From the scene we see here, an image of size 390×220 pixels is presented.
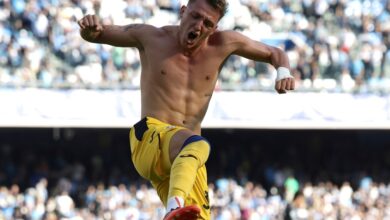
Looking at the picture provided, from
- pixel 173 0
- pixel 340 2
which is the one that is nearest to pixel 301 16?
pixel 340 2

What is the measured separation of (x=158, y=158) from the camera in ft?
28.4

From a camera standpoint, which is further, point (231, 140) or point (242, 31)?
point (231, 140)

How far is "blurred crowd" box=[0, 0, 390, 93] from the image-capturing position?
23.4 metres

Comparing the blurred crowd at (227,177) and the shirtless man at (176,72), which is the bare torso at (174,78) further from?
the blurred crowd at (227,177)

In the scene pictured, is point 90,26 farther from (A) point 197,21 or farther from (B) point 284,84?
(B) point 284,84

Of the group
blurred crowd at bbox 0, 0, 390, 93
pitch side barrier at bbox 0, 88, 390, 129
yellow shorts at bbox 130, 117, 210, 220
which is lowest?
pitch side barrier at bbox 0, 88, 390, 129

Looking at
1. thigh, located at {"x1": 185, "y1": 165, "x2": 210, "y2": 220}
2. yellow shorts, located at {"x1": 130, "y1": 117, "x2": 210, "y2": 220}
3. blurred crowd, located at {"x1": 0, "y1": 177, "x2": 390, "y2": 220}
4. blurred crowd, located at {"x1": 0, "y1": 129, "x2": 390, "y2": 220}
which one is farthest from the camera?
blurred crowd, located at {"x1": 0, "y1": 129, "x2": 390, "y2": 220}

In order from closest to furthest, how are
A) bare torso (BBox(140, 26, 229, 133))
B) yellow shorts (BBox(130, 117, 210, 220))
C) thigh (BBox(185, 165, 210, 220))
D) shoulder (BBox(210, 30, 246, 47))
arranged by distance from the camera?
yellow shorts (BBox(130, 117, 210, 220)) → thigh (BBox(185, 165, 210, 220)) → bare torso (BBox(140, 26, 229, 133)) → shoulder (BBox(210, 30, 246, 47))

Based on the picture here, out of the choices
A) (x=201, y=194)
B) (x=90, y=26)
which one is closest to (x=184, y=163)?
(x=201, y=194)

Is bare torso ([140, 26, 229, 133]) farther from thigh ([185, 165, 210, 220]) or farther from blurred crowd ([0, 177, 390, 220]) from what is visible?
blurred crowd ([0, 177, 390, 220])

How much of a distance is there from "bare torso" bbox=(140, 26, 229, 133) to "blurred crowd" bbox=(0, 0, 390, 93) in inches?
546

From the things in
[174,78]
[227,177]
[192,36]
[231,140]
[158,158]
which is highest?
[192,36]

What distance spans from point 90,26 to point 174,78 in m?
0.83

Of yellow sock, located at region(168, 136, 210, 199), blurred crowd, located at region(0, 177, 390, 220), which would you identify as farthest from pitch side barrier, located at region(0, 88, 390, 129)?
yellow sock, located at region(168, 136, 210, 199)
